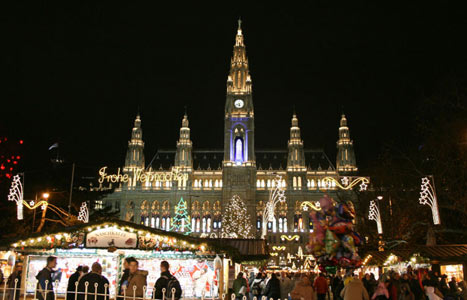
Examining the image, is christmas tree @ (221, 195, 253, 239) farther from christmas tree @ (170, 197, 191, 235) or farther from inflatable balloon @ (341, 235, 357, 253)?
inflatable balloon @ (341, 235, 357, 253)

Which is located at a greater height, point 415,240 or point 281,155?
point 281,155

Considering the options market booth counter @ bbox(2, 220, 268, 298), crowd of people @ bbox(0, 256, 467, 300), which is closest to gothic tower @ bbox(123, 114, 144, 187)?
crowd of people @ bbox(0, 256, 467, 300)

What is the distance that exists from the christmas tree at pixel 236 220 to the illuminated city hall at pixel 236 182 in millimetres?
2740

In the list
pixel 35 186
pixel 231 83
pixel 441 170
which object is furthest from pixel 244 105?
pixel 441 170

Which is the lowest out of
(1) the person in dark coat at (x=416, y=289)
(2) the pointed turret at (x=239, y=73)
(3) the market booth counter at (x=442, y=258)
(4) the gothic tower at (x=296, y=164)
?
(1) the person in dark coat at (x=416, y=289)

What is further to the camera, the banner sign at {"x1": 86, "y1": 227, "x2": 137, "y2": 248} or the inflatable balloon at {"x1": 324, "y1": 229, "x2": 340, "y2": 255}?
the banner sign at {"x1": 86, "y1": 227, "x2": 137, "y2": 248}

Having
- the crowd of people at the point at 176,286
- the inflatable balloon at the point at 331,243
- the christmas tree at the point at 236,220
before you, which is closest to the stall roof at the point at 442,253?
the crowd of people at the point at 176,286

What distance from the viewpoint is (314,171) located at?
7625 cm

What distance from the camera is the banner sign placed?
13.4 meters

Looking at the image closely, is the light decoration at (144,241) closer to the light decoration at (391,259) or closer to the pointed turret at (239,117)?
the light decoration at (391,259)

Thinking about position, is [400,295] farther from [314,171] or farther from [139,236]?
[314,171]

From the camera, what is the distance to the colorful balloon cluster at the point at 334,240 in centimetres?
738

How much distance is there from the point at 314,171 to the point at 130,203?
107ft

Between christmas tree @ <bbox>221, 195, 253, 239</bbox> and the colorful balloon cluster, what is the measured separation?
53.6 m
